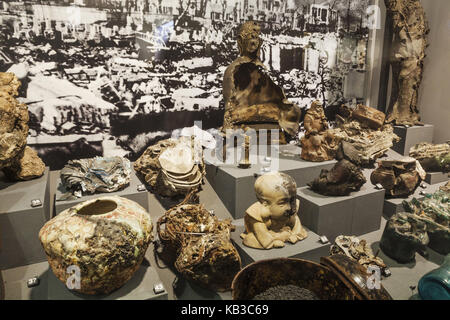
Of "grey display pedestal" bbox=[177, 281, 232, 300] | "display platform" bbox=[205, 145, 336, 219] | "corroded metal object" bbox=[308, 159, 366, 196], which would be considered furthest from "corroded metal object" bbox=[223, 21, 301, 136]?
"grey display pedestal" bbox=[177, 281, 232, 300]

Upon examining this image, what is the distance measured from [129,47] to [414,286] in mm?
3364

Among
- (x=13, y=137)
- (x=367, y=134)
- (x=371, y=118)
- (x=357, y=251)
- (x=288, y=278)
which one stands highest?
(x=13, y=137)

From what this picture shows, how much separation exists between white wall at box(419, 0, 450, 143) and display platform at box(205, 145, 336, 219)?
2.16 meters

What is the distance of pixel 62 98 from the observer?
3.46 metres

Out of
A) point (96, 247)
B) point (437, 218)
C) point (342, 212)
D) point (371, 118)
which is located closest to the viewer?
point (96, 247)

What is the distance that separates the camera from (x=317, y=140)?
11.9ft

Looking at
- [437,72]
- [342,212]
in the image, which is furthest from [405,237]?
[437,72]

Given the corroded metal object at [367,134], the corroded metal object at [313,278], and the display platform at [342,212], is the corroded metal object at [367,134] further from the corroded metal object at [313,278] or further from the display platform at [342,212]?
the corroded metal object at [313,278]

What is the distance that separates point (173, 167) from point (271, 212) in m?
1.00

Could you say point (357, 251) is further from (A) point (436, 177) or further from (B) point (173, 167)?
(A) point (436, 177)

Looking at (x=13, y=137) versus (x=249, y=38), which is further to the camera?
(x=249, y=38)

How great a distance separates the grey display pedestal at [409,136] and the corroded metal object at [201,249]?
10.5ft

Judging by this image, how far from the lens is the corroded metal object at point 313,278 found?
69.0 inches
